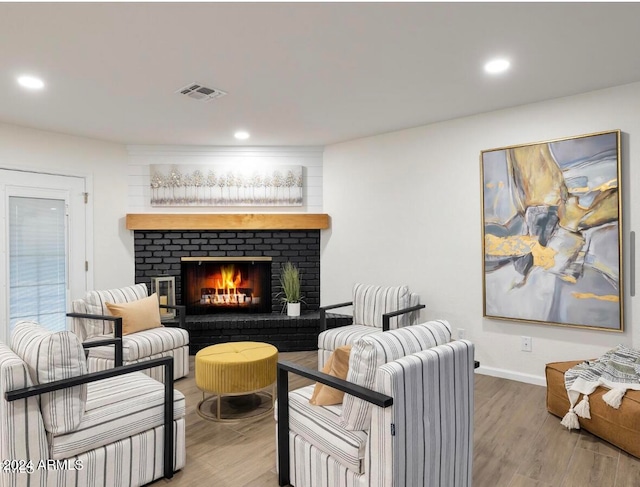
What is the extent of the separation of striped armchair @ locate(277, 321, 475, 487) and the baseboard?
6.56ft

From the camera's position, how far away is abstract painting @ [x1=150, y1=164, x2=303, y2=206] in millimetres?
4992

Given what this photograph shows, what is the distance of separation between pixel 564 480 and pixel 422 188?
281 cm

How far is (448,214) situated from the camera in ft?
13.5

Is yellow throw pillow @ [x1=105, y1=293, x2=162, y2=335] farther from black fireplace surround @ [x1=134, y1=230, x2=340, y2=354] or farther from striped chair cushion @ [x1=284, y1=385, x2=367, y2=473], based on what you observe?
striped chair cushion @ [x1=284, y1=385, x2=367, y2=473]

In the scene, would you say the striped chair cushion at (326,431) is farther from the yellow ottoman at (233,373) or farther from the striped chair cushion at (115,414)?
the yellow ottoman at (233,373)

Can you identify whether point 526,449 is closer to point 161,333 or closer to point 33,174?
point 161,333

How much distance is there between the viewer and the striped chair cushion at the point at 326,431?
→ 1.81 meters

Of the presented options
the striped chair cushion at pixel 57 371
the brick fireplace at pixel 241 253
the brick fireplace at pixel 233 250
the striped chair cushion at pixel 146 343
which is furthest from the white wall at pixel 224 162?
the striped chair cushion at pixel 57 371

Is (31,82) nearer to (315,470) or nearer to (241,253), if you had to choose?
(241,253)

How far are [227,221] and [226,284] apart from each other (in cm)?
85

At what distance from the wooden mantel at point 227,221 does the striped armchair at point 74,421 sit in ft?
8.76

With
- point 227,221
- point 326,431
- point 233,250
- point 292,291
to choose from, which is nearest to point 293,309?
point 292,291

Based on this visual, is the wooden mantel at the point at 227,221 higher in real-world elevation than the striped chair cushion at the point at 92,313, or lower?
higher

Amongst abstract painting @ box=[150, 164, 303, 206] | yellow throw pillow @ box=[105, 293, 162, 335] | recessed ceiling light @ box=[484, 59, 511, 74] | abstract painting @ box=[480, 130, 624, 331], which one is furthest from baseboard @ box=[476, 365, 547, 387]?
yellow throw pillow @ box=[105, 293, 162, 335]
